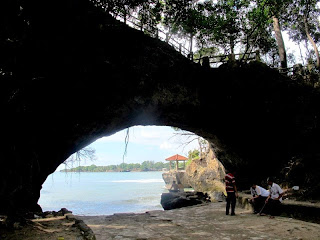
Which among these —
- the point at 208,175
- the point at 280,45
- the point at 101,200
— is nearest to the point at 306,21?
the point at 280,45

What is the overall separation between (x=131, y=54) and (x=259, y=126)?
7.98 metres

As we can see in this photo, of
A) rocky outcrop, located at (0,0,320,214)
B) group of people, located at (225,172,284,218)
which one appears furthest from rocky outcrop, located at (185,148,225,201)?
group of people, located at (225,172,284,218)

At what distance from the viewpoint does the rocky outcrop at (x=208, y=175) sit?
77.6ft

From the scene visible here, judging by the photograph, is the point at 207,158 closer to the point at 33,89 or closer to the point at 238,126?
the point at 238,126

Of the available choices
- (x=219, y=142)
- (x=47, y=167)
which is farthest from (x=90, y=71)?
(x=219, y=142)

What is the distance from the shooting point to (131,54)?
9.92 m

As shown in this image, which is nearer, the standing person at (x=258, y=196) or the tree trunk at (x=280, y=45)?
the standing person at (x=258, y=196)

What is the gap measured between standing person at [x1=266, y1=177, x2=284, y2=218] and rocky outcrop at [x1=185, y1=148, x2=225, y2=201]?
43.4 ft

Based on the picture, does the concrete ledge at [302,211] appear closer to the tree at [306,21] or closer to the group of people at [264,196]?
the group of people at [264,196]

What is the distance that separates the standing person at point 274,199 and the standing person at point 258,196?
0.23 meters

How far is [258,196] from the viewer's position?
8461mm

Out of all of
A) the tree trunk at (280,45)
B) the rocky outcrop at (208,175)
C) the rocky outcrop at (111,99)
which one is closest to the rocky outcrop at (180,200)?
the rocky outcrop at (111,99)

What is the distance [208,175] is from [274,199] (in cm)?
1845

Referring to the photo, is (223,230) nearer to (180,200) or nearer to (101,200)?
(180,200)
